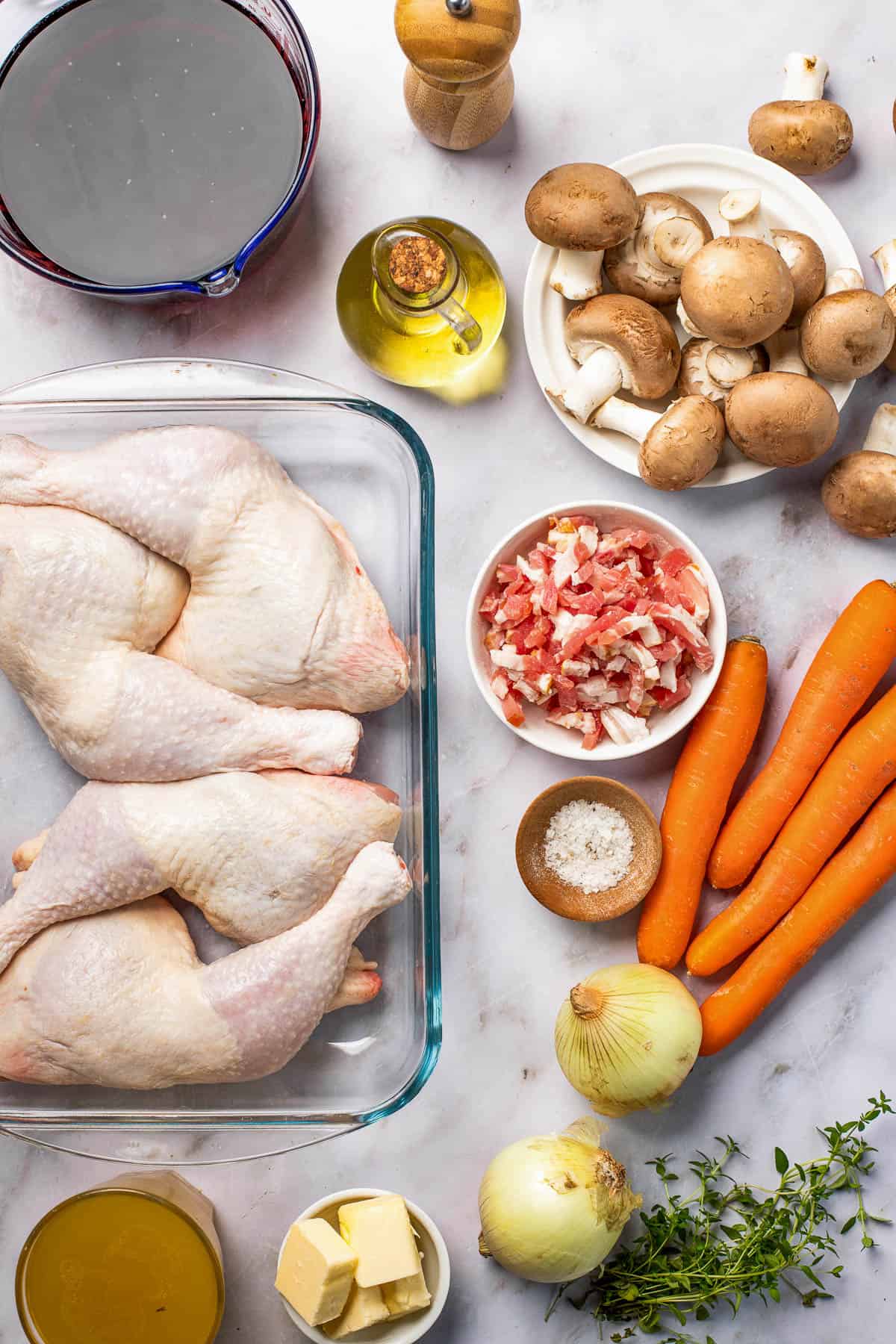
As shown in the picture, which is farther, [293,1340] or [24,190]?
[293,1340]

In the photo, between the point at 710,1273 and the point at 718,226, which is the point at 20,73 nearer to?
the point at 718,226

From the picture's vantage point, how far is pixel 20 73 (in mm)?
1389

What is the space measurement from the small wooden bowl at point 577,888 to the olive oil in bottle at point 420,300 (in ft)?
1.92

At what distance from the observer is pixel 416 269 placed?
1.37 meters

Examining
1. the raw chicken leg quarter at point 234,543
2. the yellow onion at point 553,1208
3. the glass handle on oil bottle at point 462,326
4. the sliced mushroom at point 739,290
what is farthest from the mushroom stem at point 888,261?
the yellow onion at point 553,1208

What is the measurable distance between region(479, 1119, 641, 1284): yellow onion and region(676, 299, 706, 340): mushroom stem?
106 centimetres

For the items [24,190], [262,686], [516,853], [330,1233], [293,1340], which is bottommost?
[293,1340]

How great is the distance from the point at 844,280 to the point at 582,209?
0.36 m

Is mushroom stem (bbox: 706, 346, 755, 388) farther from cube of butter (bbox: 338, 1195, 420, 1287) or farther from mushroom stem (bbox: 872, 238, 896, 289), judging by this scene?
cube of butter (bbox: 338, 1195, 420, 1287)

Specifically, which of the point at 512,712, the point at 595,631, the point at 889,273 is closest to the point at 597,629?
the point at 595,631

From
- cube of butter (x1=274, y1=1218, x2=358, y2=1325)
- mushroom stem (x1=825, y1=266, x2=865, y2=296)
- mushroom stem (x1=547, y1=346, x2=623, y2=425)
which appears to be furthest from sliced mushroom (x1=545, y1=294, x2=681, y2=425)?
cube of butter (x1=274, y1=1218, x2=358, y2=1325)

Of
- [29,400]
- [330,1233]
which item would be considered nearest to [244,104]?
[29,400]

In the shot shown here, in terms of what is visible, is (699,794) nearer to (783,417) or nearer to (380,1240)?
(783,417)

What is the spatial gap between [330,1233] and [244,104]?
139cm
